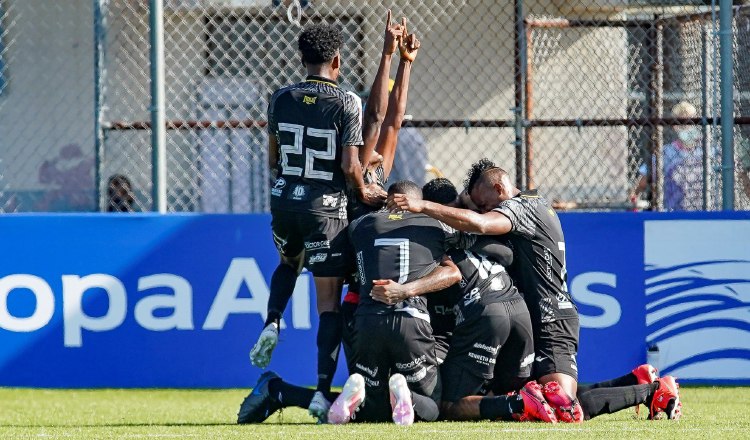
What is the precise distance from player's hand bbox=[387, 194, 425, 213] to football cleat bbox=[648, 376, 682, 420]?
5.35 ft

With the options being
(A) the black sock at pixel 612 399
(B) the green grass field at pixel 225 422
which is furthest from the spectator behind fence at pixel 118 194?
(A) the black sock at pixel 612 399

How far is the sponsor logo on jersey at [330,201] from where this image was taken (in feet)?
22.3

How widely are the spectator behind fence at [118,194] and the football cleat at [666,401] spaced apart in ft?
16.0

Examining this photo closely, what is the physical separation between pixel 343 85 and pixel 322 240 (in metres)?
4.10

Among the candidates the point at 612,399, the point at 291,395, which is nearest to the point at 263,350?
the point at 291,395

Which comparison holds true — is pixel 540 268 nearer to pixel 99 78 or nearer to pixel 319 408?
pixel 319 408

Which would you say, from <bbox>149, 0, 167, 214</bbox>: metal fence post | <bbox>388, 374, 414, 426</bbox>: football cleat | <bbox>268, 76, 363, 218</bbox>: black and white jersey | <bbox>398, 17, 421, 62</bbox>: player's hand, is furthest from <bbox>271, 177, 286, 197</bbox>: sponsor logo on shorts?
<bbox>149, 0, 167, 214</bbox>: metal fence post

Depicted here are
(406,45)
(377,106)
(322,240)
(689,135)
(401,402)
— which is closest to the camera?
(401,402)

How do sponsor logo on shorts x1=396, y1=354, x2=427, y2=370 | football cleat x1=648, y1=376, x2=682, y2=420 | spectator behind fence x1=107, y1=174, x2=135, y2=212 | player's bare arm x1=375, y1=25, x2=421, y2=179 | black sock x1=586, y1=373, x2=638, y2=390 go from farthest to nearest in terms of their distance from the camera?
spectator behind fence x1=107, y1=174, x2=135, y2=212
player's bare arm x1=375, y1=25, x2=421, y2=179
black sock x1=586, y1=373, x2=638, y2=390
football cleat x1=648, y1=376, x2=682, y2=420
sponsor logo on shorts x1=396, y1=354, x2=427, y2=370

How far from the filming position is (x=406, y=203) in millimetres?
6098

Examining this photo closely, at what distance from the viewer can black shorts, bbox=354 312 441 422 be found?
20.6 ft

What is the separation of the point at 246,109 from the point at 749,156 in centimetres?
440

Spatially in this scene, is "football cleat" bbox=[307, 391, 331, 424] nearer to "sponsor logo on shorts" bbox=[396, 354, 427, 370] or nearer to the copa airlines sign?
"sponsor logo on shorts" bbox=[396, 354, 427, 370]

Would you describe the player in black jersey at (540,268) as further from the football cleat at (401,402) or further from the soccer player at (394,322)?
the football cleat at (401,402)
